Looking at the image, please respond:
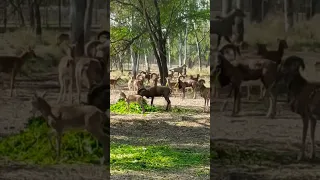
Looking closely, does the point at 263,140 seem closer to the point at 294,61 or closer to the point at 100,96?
the point at 294,61

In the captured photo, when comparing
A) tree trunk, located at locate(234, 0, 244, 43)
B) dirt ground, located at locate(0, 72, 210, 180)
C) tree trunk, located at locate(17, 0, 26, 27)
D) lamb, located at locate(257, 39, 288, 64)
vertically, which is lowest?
dirt ground, located at locate(0, 72, 210, 180)

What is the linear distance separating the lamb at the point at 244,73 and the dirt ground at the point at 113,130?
838 mm

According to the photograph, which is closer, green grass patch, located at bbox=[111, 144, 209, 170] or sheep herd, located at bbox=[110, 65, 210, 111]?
green grass patch, located at bbox=[111, 144, 209, 170]

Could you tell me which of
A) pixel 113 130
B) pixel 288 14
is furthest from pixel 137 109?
pixel 288 14

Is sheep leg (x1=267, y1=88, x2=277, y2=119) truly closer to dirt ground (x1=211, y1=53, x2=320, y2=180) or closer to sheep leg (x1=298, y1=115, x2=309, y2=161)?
dirt ground (x1=211, y1=53, x2=320, y2=180)

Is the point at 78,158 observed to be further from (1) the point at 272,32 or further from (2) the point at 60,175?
(1) the point at 272,32

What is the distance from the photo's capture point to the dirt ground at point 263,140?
278cm

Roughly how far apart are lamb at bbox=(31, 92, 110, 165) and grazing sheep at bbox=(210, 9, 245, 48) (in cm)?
82

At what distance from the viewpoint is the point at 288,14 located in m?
2.75

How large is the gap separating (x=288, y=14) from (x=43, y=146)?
5.44ft

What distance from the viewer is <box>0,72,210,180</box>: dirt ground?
2.87 meters

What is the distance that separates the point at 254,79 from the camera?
281cm

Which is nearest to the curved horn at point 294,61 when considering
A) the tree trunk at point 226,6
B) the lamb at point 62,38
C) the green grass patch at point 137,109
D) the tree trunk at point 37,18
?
the tree trunk at point 226,6

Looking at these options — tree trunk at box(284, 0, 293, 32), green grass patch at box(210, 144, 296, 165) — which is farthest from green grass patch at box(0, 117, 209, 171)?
tree trunk at box(284, 0, 293, 32)
